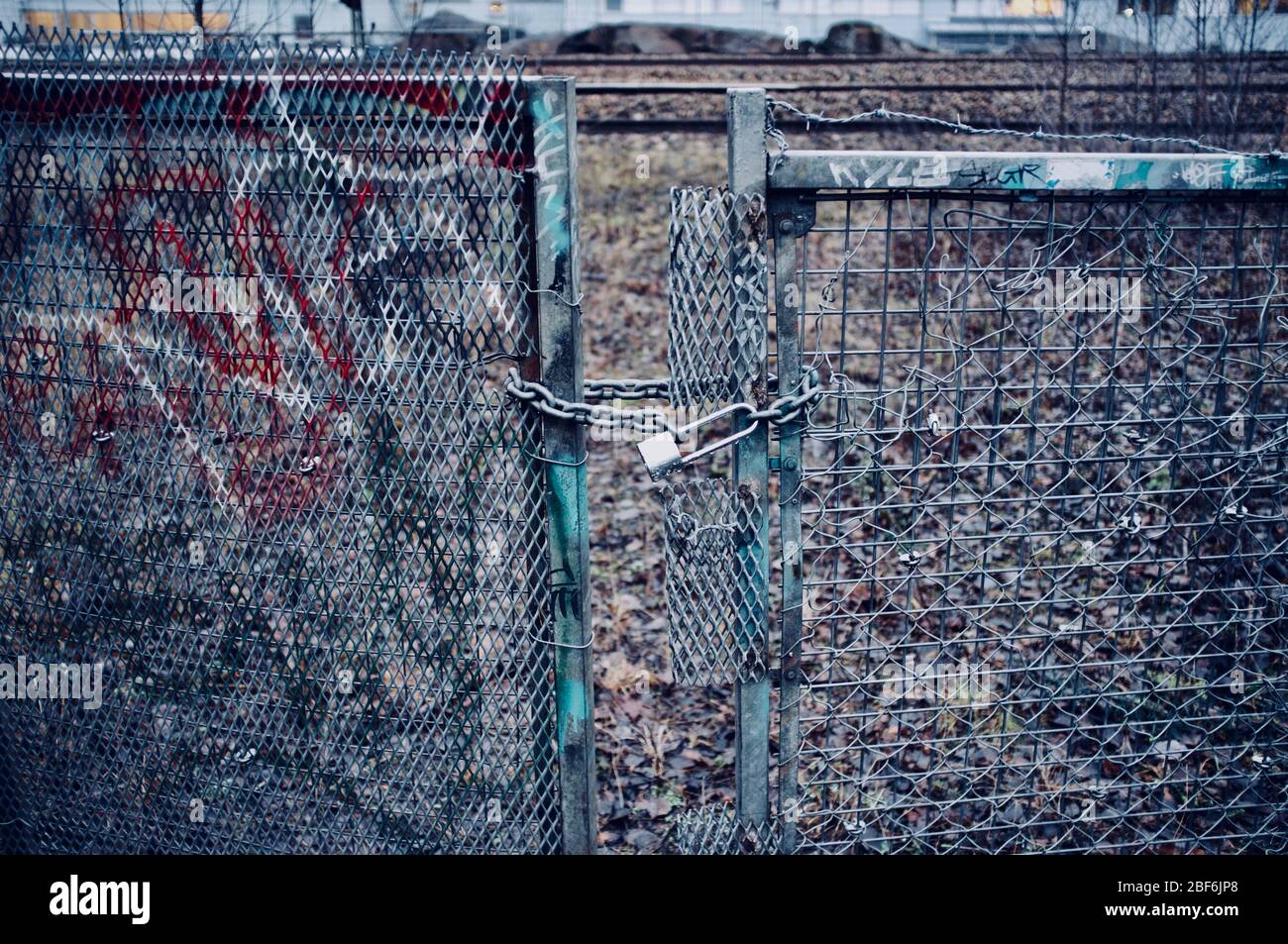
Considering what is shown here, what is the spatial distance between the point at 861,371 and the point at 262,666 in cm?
669

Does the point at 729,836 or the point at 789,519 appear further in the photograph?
the point at 729,836

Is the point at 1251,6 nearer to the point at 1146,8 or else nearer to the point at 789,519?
the point at 1146,8

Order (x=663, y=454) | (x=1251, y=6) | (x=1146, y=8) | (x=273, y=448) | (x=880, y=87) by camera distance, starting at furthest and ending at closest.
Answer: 1. (x=880, y=87)
2. (x=1146, y=8)
3. (x=1251, y=6)
4. (x=273, y=448)
5. (x=663, y=454)

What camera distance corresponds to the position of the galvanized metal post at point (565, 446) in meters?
2.66

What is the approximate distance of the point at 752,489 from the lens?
9.46 ft

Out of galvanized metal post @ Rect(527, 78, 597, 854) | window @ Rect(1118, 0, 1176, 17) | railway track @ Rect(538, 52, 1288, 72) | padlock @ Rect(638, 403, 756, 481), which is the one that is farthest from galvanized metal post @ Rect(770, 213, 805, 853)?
railway track @ Rect(538, 52, 1288, 72)

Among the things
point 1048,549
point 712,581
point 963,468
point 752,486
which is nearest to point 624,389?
point 752,486

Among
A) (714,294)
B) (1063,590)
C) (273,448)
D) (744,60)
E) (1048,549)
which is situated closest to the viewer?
(714,294)

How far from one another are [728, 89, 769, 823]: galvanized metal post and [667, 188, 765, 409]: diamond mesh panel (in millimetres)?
14

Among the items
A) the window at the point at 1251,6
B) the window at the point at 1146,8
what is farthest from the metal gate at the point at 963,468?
the window at the point at 1146,8

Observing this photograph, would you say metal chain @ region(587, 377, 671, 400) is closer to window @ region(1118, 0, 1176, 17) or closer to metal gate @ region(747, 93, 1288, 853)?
metal gate @ region(747, 93, 1288, 853)

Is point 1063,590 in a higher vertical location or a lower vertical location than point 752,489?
lower

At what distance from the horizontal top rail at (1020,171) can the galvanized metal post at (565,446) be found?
61cm

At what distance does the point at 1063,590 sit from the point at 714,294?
11.8 ft
